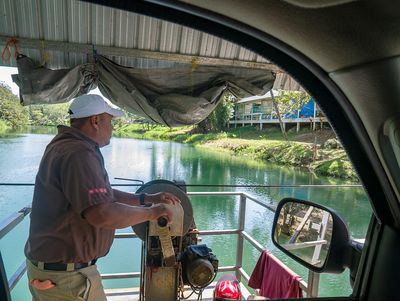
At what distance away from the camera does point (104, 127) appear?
1622 millimetres

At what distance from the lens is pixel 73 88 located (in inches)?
92.6

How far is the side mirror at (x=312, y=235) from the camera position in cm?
90

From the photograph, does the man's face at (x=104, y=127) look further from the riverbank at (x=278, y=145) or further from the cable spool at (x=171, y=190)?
the riverbank at (x=278, y=145)

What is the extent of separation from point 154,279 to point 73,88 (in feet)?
4.69

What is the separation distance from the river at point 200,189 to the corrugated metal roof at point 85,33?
1.72 metres

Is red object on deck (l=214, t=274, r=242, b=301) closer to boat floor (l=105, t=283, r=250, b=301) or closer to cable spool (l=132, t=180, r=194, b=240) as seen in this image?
cable spool (l=132, t=180, r=194, b=240)

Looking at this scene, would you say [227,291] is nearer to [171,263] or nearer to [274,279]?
[171,263]

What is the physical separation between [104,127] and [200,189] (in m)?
11.9

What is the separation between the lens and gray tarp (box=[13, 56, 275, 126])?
7.45ft

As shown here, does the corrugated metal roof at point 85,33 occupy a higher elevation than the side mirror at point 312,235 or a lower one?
higher

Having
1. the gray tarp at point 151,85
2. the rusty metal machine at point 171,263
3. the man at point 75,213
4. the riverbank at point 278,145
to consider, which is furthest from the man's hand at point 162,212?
the riverbank at point 278,145

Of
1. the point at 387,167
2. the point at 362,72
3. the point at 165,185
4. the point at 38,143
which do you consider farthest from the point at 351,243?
the point at 38,143

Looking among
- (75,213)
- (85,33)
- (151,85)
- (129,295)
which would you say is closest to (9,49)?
(85,33)

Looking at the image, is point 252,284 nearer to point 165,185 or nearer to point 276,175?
point 165,185
